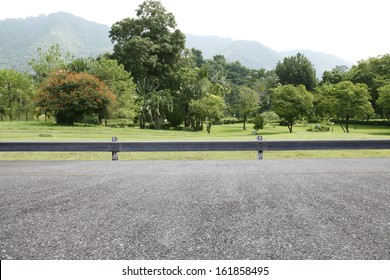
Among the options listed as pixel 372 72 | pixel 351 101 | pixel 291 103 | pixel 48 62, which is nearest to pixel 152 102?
pixel 48 62

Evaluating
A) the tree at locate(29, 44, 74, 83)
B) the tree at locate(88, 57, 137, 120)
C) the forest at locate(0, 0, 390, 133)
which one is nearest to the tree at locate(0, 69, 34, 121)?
the forest at locate(0, 0, 390, 133)

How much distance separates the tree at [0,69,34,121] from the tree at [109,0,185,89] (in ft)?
47.2

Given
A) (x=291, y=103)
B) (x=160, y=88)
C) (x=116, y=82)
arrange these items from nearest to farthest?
(x=116, y=82), (x=291, y=103), (x=160, y=88)

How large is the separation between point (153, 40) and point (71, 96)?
80.9ft

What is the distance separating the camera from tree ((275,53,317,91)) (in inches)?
3187

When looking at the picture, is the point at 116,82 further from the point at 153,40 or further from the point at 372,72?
the point at 372,72

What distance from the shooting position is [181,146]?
1069cm

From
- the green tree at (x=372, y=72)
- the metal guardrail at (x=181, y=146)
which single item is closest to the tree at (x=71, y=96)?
the metal guardrail at (x=181, y=146)

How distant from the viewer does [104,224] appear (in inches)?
170

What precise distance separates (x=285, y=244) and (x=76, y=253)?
7.08ft

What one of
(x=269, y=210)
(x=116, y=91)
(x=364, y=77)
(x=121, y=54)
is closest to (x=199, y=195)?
(x=269, y=210)

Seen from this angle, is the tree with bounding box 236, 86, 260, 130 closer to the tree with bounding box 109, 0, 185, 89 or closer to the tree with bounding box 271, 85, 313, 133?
the tree with bounding box 271, 85, 313, 133

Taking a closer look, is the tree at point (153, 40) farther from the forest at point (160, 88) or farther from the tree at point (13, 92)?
the tree at point (13, 92)

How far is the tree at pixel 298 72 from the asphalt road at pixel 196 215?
7771 cm
